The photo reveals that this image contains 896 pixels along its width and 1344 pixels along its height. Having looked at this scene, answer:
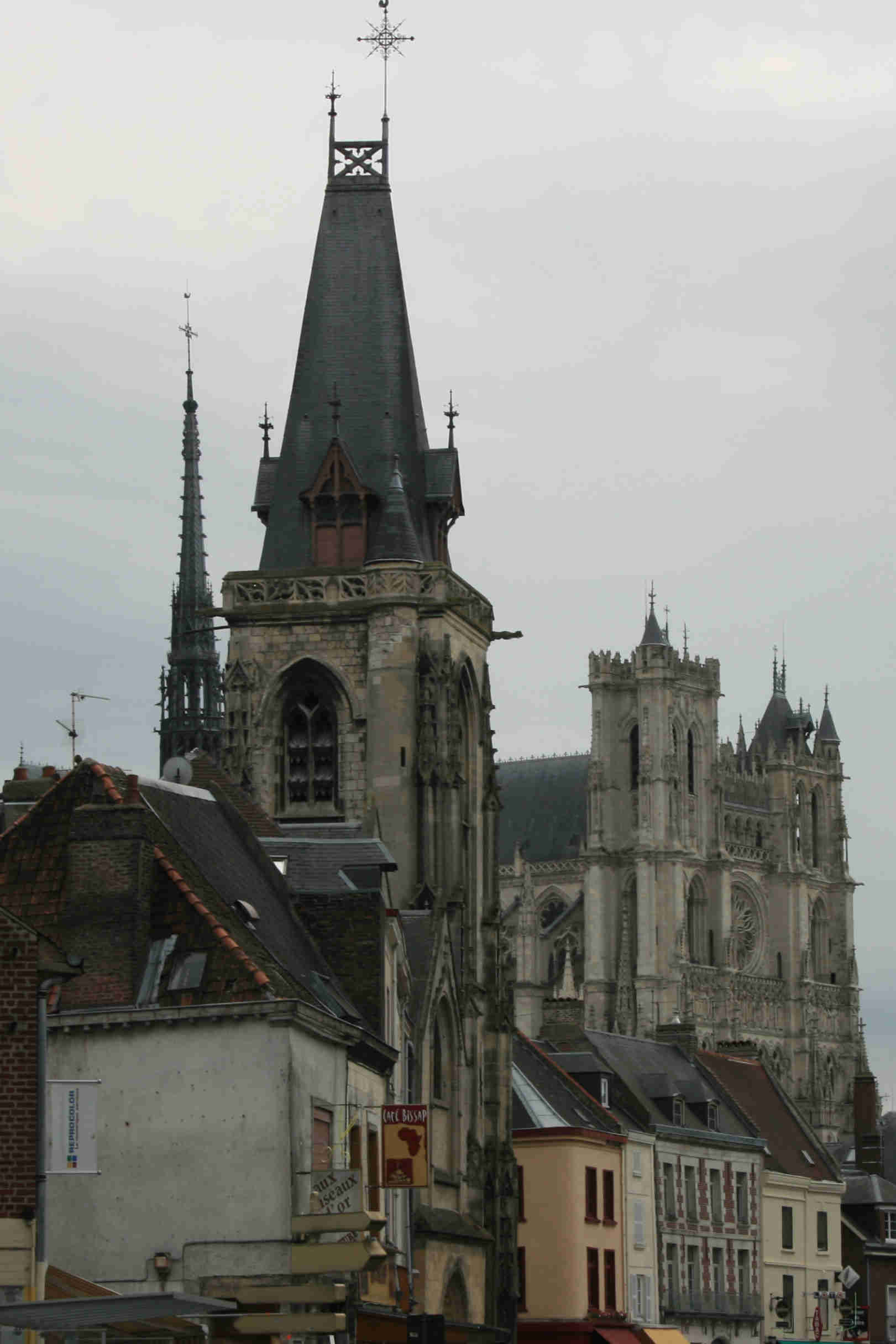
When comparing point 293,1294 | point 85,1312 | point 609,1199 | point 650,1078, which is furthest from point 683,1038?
point 85,1312

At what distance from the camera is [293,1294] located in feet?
108

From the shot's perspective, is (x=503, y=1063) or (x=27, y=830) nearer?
(x=27, y=830)

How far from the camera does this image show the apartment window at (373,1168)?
38812 mm

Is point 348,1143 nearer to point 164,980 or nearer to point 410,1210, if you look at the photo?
point 164,980

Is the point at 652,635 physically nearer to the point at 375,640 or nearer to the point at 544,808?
the point at 544,808

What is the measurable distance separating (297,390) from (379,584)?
5168 millimetres

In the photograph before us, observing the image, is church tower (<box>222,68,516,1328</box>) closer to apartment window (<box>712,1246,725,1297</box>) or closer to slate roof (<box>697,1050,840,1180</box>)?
apartment window (<box>712,1246,725,1297</box>)

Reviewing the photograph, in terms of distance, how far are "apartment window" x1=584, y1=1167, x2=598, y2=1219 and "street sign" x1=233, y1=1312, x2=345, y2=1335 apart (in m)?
33.7

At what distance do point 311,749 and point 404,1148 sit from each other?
2329 cm

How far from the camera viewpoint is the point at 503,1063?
198ft

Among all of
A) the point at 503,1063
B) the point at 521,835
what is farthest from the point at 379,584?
the point at 521,835

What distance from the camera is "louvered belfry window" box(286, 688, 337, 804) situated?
203 ft

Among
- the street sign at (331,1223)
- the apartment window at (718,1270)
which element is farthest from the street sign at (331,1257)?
the apartment window at (718,1270)

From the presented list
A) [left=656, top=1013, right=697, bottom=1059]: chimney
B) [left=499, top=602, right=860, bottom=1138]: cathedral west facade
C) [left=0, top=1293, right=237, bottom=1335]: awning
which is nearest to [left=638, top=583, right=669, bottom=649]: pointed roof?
[left=499, top=602, right=860, bottom=1138]: cathedral west facade
